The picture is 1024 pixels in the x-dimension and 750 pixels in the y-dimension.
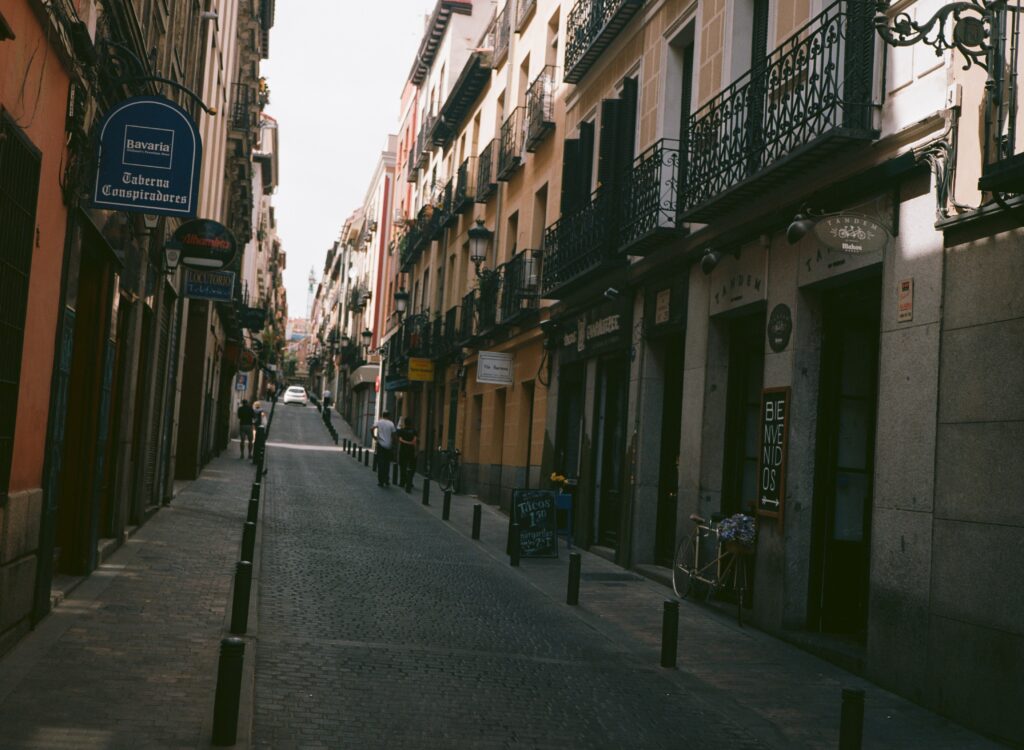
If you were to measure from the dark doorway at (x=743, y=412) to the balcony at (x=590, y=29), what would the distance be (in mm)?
6101

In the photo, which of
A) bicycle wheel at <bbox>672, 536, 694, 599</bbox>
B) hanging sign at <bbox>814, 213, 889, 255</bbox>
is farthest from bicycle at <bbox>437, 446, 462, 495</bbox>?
hanging sign at <bbox>814, 213, 889, 255</bbox>

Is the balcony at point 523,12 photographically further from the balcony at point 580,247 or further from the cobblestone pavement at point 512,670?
the cobblestone pavement at point 512,670

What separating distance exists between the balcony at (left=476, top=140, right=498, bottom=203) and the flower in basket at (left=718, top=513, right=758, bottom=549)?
15972 millimetres

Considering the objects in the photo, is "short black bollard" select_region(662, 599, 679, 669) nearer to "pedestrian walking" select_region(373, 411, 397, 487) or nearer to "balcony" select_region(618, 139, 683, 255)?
"balcony" select_region(618, 139, 683, 255)

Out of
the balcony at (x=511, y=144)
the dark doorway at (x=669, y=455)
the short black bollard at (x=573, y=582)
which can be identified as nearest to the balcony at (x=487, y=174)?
the balcony at (x=511, y=144)

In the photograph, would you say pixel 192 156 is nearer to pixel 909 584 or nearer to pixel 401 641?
pixel 401 641

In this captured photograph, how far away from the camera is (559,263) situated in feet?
61.8

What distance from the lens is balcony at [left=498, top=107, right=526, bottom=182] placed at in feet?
79.0

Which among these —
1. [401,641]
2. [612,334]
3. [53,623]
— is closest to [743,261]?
[612,334]

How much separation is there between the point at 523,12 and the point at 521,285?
22.6 feet

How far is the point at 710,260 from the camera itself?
12711mm

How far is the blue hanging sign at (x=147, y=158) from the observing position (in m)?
8.80

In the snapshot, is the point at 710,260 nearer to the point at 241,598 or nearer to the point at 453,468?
the point at 241,598

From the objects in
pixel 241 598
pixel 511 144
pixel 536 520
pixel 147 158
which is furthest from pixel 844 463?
pixel 511 144
